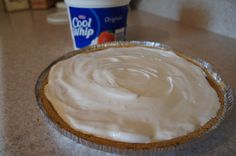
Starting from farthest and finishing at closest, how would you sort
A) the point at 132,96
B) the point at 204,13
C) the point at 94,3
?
the point at 204,13, the point at 94,3, the point at 132,96

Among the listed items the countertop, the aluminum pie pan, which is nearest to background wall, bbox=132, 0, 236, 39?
the countertop

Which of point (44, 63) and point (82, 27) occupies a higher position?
point (82, 27)

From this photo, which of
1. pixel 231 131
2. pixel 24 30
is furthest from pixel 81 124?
pixel 24 30

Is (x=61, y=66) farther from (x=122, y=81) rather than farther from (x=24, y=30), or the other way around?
(x=24, y=30)

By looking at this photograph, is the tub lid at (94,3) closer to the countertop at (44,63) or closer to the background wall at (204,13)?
the countertop at (44,63)

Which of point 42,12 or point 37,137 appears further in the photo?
point 42,12

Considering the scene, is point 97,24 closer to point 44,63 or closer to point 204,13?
point 44,63

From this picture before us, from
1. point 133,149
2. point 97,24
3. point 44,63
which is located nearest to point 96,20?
point 97,24
